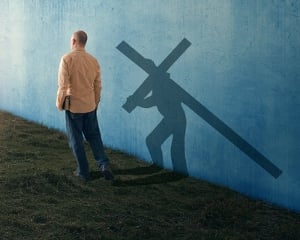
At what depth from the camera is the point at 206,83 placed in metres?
6.62

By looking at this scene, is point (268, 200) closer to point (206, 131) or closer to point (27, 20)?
point (206, 131)

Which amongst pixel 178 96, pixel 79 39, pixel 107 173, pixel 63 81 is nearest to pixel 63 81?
pixel 63 81

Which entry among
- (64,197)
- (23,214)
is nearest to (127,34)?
(64,197)

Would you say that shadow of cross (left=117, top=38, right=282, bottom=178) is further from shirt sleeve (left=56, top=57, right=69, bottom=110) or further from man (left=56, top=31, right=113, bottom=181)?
shirt sleeve (left=56, top=57, right=69, bottom=110)

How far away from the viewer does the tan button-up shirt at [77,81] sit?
21.4ft

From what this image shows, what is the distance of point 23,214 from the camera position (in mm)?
5492

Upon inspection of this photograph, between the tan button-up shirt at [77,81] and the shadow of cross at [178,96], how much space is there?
921mm

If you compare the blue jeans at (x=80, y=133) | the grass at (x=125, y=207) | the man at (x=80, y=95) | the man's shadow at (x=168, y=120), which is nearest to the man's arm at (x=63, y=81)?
the man at (x=80, y=95)

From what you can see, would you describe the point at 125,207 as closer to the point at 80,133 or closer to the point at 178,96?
the point at 80,133

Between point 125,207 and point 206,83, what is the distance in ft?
5.88

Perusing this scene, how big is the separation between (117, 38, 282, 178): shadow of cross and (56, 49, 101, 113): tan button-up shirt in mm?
921

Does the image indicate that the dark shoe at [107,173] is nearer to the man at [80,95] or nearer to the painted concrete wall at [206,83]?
the man at [80,95]

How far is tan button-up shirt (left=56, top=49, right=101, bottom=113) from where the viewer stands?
6527 mm

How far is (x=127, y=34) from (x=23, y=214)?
10.6 ft
